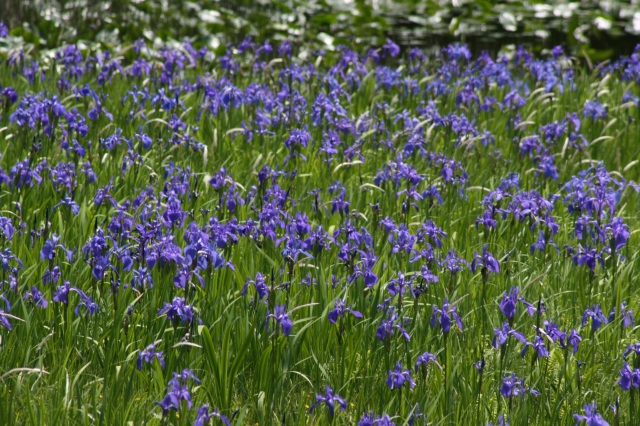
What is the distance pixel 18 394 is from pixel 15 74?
4.60m

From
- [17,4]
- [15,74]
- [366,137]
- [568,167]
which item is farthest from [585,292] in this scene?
[17,4]

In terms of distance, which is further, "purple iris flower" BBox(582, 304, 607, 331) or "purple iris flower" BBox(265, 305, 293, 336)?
"purple iris flower" BBox(582, 304, 607, 331)

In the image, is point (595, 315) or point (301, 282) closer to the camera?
point (595, 315)

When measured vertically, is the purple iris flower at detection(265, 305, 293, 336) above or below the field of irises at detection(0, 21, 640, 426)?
above

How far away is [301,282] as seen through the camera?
132 inches

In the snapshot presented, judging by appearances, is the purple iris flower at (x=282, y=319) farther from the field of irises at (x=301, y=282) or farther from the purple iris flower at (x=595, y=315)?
the purple iris flower at (x=595, y=315)

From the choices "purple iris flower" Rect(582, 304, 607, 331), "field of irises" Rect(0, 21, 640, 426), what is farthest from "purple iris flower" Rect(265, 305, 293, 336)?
"purple iris flower" Rect(582, 304, 607, 331)

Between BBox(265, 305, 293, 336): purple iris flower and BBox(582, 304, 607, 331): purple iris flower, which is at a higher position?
BBox(265, 305, 293, 336): purple iris flower

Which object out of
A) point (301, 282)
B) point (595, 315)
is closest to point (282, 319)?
point (301, 282)

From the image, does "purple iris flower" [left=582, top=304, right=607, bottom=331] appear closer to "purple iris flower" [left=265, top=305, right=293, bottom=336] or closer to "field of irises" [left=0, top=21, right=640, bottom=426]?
"field of irises" [left=0, top=21, right=640, bottom=426]

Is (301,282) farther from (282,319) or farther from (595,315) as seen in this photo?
(595,315)

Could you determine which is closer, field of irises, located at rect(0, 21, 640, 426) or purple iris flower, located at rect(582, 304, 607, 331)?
field of irises, located at rect(0, 21, 640, 426)

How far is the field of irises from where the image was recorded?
288cm

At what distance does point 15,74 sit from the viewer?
6613 millimetres
